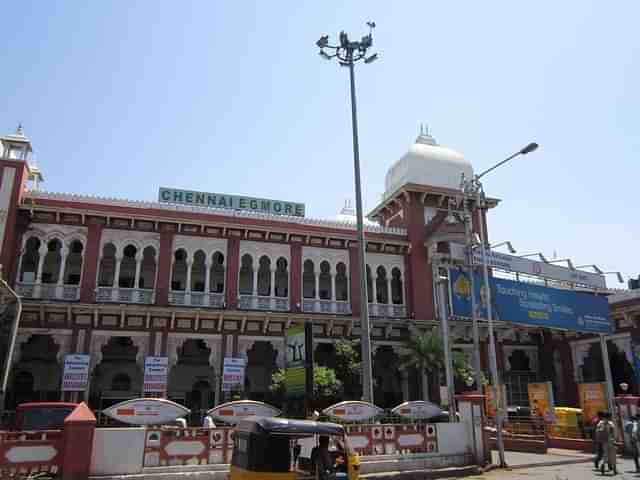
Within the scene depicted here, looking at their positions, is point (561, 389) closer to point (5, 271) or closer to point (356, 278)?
point (356, 278)

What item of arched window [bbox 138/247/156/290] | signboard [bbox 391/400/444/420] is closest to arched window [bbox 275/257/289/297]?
arched window [bbox 138/247/156/290]

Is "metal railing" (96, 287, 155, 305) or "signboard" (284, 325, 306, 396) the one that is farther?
"metal railing" (96, 287, 155, 305)

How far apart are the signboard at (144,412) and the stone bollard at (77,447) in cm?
186

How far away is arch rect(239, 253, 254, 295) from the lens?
91.7 feet

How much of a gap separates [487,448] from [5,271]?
2011 centimetres

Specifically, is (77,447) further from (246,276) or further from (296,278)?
(246,276)

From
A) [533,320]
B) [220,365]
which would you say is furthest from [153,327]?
[533,320]

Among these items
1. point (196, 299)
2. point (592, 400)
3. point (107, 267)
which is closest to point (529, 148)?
point (592, 400)

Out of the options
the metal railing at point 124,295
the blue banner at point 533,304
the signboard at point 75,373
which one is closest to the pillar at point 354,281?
the blue banner at point 533,304

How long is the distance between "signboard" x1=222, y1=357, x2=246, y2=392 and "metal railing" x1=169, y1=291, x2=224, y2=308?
8.85 feet

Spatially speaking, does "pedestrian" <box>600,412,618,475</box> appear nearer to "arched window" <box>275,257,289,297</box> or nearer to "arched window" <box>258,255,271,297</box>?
"arched window" <box>275,257,289,297</box>

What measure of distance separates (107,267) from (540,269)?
20.8 meters

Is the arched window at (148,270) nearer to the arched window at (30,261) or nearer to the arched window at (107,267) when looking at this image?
the arched window at (107,267)

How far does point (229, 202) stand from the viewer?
1111 inches
